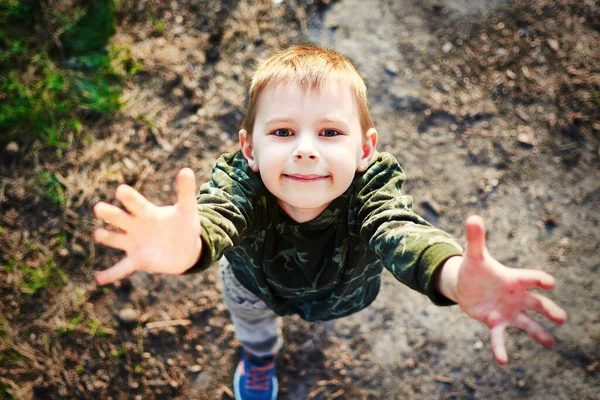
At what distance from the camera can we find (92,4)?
311cm

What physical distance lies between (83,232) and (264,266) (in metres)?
1.52

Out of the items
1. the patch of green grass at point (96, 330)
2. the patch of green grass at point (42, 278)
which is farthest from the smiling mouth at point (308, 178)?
the patch of green grass at point (42, 278)

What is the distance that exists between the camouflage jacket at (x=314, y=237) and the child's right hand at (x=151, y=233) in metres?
0.09

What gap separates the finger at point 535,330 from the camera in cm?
93

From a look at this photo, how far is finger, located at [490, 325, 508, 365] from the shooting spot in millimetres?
961

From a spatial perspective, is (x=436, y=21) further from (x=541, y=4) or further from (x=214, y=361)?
(x=214, y=361)

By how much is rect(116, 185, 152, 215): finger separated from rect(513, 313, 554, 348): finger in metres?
0.84

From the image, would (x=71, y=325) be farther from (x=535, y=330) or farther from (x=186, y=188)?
(x=535, y=330)

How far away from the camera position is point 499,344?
0.99 m

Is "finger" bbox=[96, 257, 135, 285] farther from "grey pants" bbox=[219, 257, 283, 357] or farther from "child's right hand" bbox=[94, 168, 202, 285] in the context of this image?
"grey pants" bbox=[219, 257, 283, 357]

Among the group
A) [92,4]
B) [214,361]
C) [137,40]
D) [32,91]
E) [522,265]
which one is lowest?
[214,361]

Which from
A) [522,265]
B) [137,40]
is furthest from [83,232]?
[522,265]

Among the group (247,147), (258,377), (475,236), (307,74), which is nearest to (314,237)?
(247,147)

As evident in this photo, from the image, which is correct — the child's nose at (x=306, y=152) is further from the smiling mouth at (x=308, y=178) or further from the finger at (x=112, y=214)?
the finger at (x=112, y=214)
